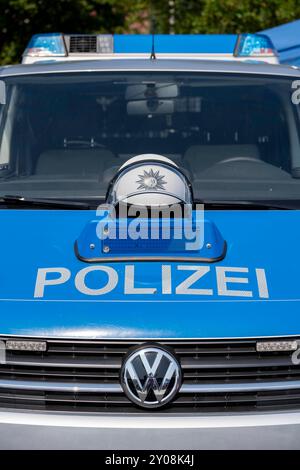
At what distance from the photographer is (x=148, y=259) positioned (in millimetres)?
3805

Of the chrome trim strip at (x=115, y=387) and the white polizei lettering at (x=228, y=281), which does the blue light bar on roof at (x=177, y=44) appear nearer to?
the white polizei lettering at (x=228, y=281)

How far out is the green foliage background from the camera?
1853 cm

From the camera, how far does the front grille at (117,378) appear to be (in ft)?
11.5

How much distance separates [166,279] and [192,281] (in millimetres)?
93

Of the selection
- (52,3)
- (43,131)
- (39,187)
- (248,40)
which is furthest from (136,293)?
(52,3)

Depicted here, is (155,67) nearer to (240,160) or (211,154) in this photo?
(211,154)

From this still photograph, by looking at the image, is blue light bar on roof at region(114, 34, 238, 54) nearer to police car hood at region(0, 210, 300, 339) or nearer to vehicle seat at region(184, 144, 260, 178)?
vehicle seat at region(184, 144, 260, 178)

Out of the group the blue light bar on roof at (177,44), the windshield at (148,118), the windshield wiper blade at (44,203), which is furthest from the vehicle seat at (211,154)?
the blue light bar on roof at (177,44)

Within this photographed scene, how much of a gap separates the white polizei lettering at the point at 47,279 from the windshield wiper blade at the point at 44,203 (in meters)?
0.70

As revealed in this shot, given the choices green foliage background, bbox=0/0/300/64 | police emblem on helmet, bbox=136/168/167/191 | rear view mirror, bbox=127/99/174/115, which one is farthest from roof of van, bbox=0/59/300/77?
green foliage background, bbox=0/0/300/64

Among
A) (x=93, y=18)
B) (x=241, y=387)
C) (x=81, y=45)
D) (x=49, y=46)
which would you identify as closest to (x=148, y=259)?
(x=241, y=387)

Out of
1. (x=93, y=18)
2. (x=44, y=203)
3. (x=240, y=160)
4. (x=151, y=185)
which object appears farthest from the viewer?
(x=93, y=18)
